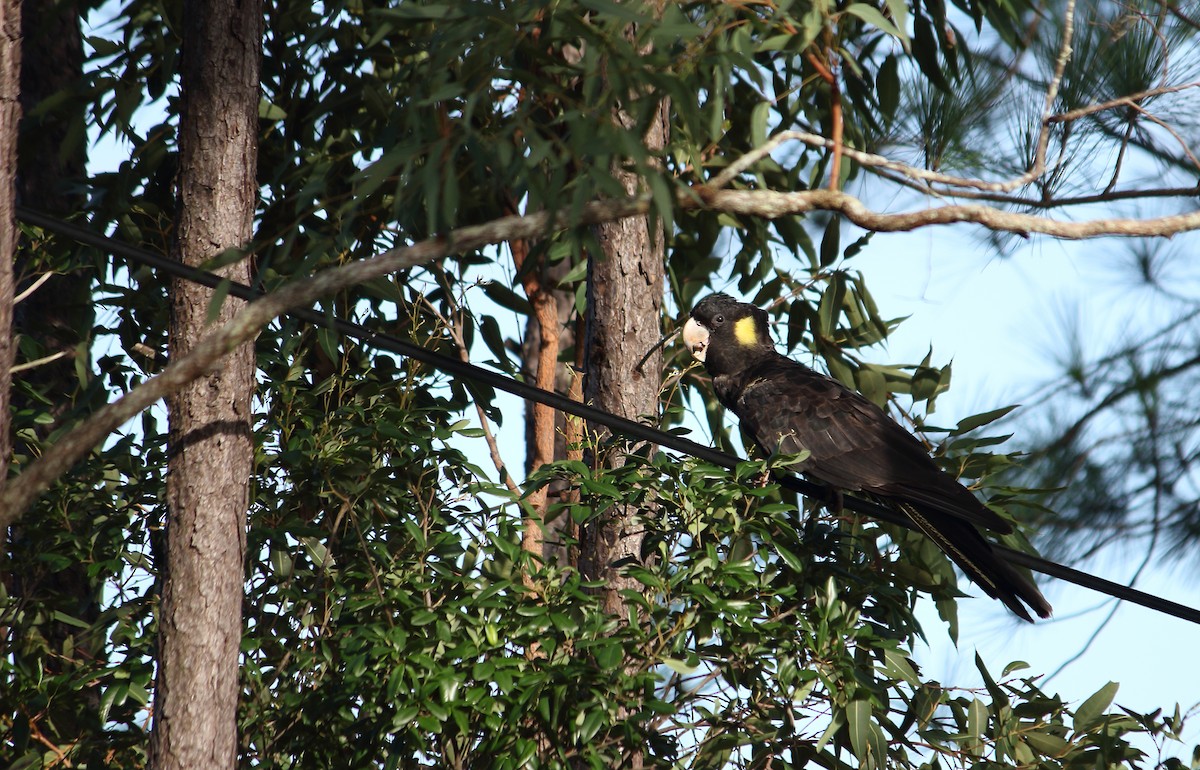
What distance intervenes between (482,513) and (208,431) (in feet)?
2.25

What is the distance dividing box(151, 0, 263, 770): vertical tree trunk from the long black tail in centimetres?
190

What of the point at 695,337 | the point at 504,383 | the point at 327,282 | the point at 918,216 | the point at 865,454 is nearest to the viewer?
the point at 327,282

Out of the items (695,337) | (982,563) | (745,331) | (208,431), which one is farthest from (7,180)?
(982,563)

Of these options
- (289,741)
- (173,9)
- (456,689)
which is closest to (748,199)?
(456,689)

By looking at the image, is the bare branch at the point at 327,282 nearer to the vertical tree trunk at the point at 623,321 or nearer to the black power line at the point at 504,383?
the black power line at the point at 504,383

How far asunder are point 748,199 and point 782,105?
188 centimetres

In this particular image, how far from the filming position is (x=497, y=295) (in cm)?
419

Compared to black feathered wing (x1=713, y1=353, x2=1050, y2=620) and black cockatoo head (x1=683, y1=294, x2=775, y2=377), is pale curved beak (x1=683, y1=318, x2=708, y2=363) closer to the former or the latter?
black cockatoo head (x1=683, y1=294, x2=775, y2=377)

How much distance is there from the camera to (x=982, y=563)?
10.9 feet

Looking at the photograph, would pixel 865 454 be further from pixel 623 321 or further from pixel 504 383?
pixel 504 383

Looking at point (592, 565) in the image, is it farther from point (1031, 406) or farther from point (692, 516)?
point (1031, 406)

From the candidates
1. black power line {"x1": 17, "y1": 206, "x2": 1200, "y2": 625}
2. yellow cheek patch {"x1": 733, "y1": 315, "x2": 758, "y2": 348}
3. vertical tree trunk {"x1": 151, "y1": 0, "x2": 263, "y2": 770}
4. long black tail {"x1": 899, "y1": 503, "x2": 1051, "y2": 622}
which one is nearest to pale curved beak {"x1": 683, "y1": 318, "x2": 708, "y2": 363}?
yellow cheek patch {"x1": 733, "y1": 315, "x2": 758, "y2": 348}

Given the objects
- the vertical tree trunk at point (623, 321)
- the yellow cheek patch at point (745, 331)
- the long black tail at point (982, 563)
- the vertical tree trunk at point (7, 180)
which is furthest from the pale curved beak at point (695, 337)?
the vertical tree trunk at point (7, 180)

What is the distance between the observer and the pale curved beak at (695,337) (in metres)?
3.93
